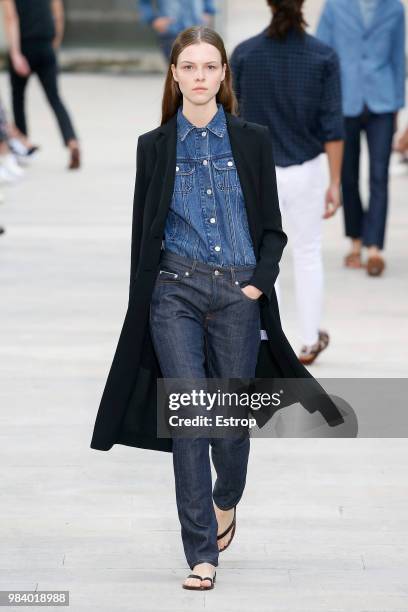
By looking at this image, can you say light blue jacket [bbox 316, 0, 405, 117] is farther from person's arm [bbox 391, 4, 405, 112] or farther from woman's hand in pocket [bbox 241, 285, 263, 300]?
woman's hand in pocket [bbox 241, 285, 263, 300]

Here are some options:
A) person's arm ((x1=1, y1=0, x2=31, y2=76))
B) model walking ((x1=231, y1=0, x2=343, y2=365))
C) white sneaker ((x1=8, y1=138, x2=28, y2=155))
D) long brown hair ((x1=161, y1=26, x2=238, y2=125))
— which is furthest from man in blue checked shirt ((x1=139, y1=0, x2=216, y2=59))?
long brown hair ((x1=161, y1=26, x2=238, y2=125))

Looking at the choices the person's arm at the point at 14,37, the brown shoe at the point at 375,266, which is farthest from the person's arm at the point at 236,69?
the person's arm at the point at 14,37

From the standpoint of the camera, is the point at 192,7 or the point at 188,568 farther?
the point at 192,7

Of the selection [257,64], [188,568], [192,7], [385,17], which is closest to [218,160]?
[188,568]

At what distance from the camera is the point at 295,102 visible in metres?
6.93

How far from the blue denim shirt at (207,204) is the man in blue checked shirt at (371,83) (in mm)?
4483

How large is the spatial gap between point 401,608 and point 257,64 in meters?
2.97

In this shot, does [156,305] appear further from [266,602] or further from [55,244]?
[55,244]

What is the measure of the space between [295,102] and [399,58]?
8.15 feet

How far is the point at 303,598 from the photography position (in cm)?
477

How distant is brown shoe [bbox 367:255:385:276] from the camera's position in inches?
382

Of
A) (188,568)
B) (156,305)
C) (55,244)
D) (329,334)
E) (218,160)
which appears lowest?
(55,244)

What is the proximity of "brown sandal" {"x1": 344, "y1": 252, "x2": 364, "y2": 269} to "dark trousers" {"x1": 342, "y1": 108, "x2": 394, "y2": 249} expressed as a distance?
0.12 m

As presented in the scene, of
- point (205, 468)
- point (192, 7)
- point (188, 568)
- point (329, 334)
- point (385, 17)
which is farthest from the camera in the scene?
point (192, 7)
